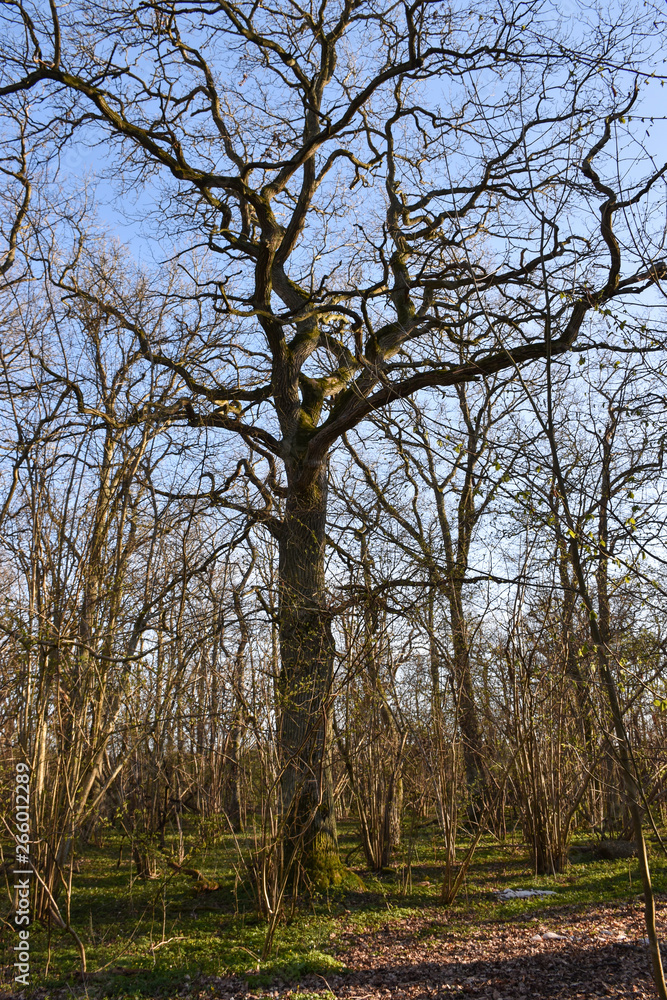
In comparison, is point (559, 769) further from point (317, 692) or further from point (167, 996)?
point (167, 996)

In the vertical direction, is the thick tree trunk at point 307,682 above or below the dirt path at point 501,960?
above

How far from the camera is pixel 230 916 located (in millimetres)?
5758

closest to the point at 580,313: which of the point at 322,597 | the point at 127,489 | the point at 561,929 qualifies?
the point at 322,597

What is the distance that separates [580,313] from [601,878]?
19.1ft

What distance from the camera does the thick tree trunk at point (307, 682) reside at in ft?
17.6

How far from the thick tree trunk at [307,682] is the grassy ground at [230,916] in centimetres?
54

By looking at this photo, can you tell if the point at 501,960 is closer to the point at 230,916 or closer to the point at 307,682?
the point at 230,916

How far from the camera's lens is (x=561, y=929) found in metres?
5.36

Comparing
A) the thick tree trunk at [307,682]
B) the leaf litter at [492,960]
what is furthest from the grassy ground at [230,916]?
the thick tree trunk at [307,682]

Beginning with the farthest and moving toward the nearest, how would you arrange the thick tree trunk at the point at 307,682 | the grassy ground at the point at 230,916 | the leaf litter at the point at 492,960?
the thick tree trunk at the point at 307,682, the grassy ground at the point at 230,916, the leaf litter at the point at 492,960

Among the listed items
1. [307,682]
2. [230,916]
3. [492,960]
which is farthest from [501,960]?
[307,682]

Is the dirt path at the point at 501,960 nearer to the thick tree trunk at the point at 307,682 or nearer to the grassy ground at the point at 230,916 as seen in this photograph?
the grassy ground at the point at 230,916

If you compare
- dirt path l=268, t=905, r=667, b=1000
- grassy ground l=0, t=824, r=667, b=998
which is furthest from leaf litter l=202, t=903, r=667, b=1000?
grassy ground l=0, t=824, r=667, b=998

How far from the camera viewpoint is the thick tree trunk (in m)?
5.37
